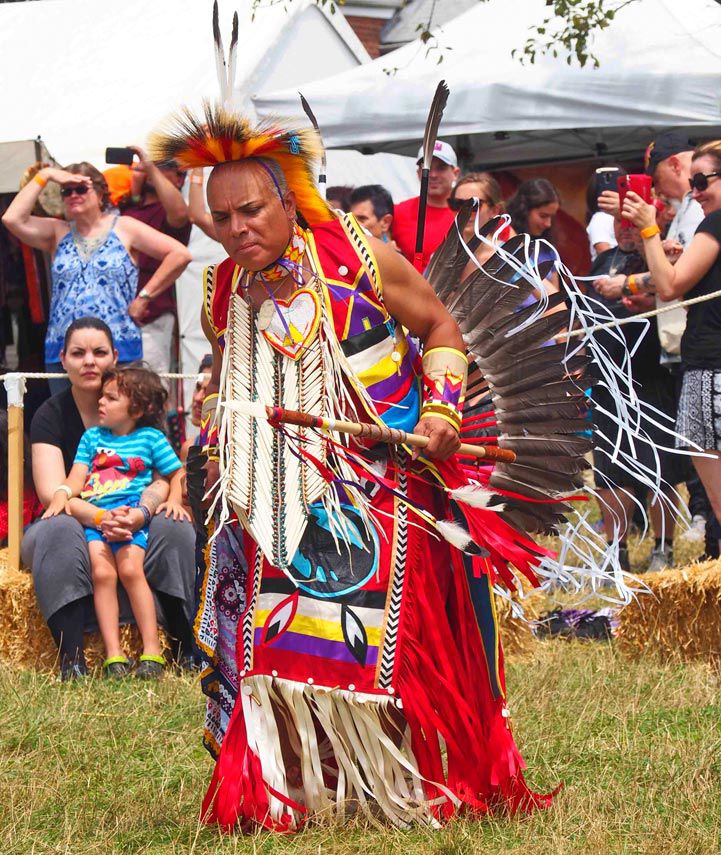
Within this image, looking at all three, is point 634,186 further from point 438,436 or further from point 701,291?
point 438,436

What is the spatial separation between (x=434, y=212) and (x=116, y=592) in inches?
96.8

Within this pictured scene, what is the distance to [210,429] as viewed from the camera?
3455 millimetres

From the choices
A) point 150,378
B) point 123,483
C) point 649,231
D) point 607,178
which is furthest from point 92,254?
point 649,231

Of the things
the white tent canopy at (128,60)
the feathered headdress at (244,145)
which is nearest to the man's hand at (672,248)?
the feathered headdress at (244,145)

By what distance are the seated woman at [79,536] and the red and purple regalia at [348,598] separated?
189 cm

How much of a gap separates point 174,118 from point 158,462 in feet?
7.69

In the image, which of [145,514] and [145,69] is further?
[145,69]

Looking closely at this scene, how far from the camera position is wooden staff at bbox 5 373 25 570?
5383 mm

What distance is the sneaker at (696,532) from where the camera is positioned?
24.0ft

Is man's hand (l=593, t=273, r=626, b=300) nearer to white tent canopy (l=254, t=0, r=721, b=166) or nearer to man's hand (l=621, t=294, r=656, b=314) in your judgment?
man's hand (l=621, t=294, r=656, b=314)

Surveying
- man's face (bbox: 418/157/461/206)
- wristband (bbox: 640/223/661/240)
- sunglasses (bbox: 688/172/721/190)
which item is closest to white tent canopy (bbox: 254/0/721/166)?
man's face (bbox: 418/157/461/206)

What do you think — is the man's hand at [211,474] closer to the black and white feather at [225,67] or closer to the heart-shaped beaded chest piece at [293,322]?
the heart-shaped beaded chest piece at [293,322]

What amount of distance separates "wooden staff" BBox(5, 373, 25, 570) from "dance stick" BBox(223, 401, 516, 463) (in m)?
2.39

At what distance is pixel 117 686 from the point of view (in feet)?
16.2
